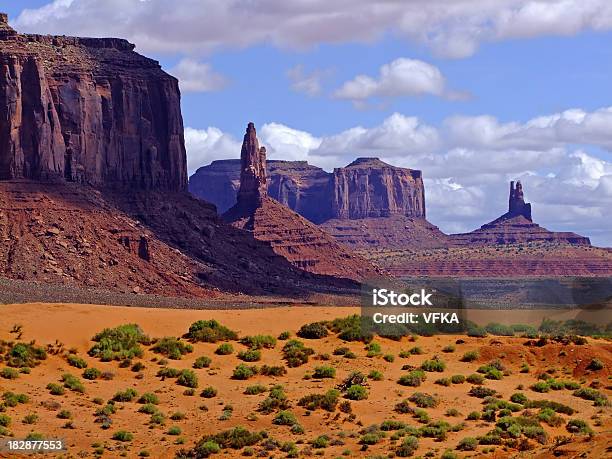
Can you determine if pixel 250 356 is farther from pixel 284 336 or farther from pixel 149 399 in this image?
pixel 149 399

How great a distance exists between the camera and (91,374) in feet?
175

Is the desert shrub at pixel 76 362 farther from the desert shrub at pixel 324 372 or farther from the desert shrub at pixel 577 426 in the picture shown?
the desert shrub at pixel 577 426

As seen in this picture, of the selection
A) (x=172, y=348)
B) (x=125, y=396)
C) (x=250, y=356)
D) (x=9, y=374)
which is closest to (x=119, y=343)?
(x=172, y=348)

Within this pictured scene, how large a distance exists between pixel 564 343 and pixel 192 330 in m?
15.2

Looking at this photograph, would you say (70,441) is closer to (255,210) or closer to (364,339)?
(364,339)

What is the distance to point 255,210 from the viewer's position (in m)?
200

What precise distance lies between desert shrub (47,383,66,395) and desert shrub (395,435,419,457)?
41.9 ft

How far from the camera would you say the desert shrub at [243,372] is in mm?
54125

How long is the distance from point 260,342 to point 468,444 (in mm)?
16897

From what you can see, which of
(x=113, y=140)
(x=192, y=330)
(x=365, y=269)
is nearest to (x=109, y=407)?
(x=192, y=330)

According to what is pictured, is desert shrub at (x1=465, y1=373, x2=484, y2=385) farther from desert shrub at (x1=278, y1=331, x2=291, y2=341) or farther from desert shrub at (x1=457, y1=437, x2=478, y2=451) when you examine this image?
desert shrub at (x1=457, y1=437, x2=478, y2=451)

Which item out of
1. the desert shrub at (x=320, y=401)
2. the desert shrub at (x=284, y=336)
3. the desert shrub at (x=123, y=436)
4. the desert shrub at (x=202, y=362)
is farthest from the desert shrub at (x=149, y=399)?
the desert shrub at (x=284, y=336)

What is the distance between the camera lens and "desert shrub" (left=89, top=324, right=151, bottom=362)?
55844mm

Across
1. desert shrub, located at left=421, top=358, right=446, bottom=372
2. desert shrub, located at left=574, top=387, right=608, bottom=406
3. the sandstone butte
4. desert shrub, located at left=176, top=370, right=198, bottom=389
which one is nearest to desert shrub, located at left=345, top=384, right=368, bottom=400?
desert shrub, located at left=421, top=358, right=446, bottom=372
